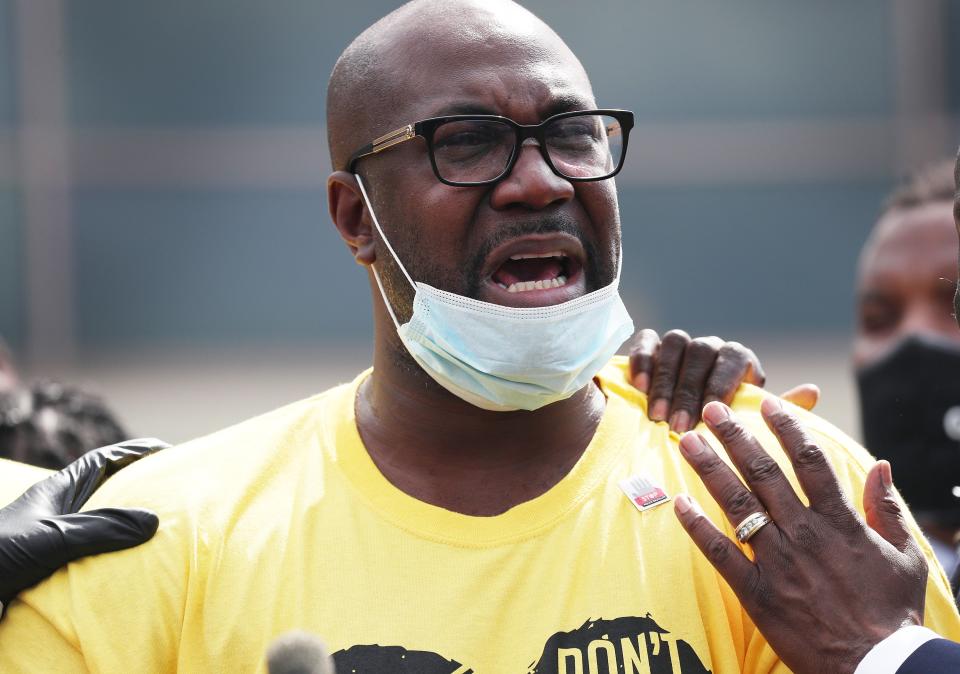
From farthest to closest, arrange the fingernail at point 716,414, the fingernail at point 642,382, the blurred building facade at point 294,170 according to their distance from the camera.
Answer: the blurred building facade at point 294,170, the fingernail at point 642,382, the fingernail at point 716,414

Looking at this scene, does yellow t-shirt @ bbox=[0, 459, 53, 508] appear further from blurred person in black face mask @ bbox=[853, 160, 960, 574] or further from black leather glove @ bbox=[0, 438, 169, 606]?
blurred person in black face mask @ bbox=[853, 160, 960, 574]

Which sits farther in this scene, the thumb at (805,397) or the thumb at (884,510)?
the thumb at (805,397)

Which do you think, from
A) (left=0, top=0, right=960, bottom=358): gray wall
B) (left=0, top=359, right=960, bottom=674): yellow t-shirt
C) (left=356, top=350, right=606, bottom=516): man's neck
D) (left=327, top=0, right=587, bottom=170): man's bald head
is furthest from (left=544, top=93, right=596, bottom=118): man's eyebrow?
(left=0, top=0, right=960, bottom=358): gray wall

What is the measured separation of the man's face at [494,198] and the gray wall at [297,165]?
10065mm

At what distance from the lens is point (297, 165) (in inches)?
523

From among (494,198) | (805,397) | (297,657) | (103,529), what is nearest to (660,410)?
(805,397)

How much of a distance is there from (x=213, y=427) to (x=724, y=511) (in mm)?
9789

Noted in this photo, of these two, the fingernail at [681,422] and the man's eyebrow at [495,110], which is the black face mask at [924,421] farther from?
the man's eyebrow at [495,110]

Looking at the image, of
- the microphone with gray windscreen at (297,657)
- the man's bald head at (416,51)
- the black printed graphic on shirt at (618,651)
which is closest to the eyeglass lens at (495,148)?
the man's bald head at (416,51)

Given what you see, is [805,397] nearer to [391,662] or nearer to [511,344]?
[511,344]

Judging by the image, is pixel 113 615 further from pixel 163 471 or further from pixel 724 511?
pixel 724 511

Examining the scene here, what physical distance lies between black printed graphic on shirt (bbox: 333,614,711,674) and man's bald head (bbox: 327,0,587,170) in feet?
3.77

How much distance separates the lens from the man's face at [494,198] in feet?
9.32

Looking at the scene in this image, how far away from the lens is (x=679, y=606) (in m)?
2.52
